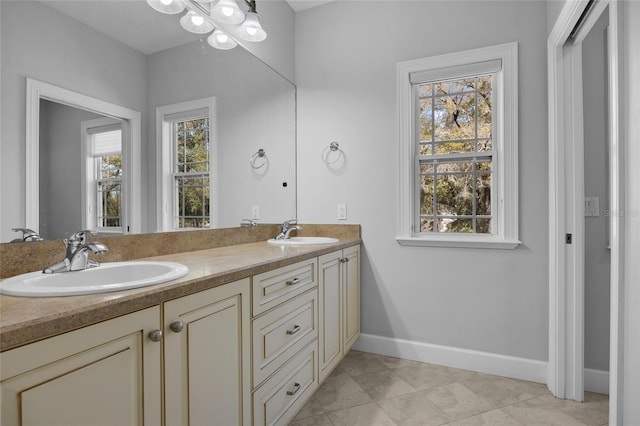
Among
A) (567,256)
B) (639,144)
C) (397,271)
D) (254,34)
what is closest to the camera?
(639,144)

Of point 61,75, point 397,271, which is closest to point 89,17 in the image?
→ point 61,75

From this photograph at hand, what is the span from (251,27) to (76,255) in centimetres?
163

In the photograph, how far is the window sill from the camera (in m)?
2.18

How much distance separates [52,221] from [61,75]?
524mm

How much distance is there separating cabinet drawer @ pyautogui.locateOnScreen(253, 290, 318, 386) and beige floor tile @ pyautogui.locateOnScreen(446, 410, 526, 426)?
87 centimetres

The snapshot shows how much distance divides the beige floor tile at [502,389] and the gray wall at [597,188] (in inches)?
14.8

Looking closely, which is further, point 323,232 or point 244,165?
point 323,232

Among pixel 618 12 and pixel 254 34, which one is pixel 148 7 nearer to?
pixel 254 34

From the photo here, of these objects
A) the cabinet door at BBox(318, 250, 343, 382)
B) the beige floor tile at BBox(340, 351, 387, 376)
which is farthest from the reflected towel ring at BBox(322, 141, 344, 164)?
the beige floor tile at BBox(340, 351, 387, 376)

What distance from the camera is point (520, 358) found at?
218cm

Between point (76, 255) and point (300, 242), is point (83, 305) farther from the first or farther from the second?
point (300, 242)

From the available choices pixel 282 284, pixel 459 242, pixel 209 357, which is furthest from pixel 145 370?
pixel 459 242

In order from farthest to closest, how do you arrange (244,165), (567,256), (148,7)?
1. (244,165)
2. (567,256)
3. (148,7)

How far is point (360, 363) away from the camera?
2393 mm
